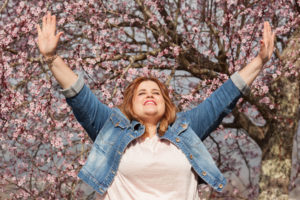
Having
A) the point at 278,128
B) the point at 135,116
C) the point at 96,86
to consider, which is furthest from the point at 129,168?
the point at 278,128

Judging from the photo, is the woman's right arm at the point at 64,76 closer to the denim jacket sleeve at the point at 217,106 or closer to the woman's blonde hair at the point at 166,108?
the woman's blonde hair at the point at 166,108

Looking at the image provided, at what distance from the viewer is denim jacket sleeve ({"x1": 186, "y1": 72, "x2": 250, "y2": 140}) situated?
291 centimetres

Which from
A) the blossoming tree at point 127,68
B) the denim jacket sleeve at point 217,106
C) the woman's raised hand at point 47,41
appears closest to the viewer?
the woman's raised hand at point 47,41

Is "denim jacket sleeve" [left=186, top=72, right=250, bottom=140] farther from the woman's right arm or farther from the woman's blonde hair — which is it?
the woman's right arm

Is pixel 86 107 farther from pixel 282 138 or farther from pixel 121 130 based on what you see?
pixel 282 138

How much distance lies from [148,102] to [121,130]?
0.89ft

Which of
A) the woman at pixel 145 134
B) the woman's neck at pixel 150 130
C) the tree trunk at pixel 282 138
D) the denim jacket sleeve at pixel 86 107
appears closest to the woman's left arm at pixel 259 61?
the woman at pixel 145 134

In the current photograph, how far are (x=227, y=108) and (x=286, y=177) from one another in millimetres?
4590

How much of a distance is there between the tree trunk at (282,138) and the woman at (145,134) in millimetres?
4237

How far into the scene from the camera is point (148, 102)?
2.94 m

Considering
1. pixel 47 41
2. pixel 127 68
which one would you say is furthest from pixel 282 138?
pixel 47 41

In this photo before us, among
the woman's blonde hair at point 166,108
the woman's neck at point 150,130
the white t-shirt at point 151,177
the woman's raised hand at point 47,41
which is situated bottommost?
the white t-shirt at point 151,177

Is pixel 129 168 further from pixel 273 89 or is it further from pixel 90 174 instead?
pixel 273 89

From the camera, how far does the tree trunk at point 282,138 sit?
698cm
